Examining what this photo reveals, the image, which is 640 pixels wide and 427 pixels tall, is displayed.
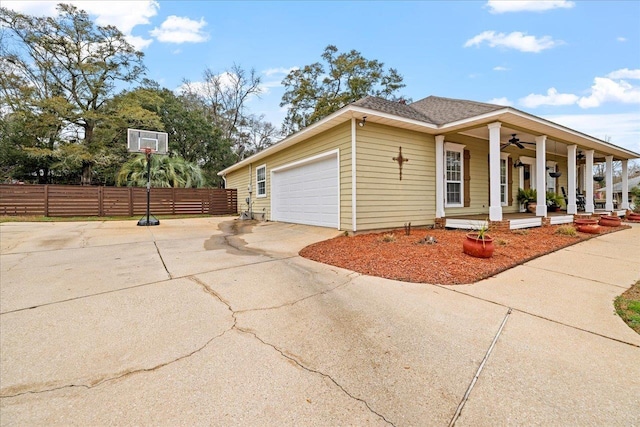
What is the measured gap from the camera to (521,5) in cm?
826

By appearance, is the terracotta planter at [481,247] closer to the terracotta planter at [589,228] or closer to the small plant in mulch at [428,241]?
the small plant in mulch at [428,241]

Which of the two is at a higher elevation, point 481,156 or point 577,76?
point 577,76

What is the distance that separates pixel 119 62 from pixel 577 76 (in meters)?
26.2

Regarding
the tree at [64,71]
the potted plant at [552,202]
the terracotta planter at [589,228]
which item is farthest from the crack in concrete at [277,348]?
the tree at [64,71]

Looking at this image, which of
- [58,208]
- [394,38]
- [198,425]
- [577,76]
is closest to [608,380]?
[198,425]

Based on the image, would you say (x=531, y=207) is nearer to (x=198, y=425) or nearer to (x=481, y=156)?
(x=481, y=156)

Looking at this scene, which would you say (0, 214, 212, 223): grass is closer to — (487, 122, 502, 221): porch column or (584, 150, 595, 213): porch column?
(487, 122, 502, 221): porch column

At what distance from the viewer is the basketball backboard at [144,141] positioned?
10038 millimetres

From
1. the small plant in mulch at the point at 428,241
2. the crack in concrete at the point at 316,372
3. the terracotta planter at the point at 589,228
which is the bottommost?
the crack in concrete at the point at 316,372

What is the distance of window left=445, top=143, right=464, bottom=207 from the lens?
844cm

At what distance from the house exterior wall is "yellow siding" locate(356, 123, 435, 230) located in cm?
30

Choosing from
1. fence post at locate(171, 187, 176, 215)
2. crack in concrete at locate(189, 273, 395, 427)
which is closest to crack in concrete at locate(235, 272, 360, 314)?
crack in concrete at locate(189, 273, 395, 427)

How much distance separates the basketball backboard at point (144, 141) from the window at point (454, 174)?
1039 cm

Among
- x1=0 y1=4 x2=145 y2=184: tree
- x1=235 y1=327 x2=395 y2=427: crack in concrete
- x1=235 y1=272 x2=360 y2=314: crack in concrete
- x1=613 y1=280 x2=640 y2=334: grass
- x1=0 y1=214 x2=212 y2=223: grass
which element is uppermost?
x1=0 y1=4 x2=145 y2=184: tree
